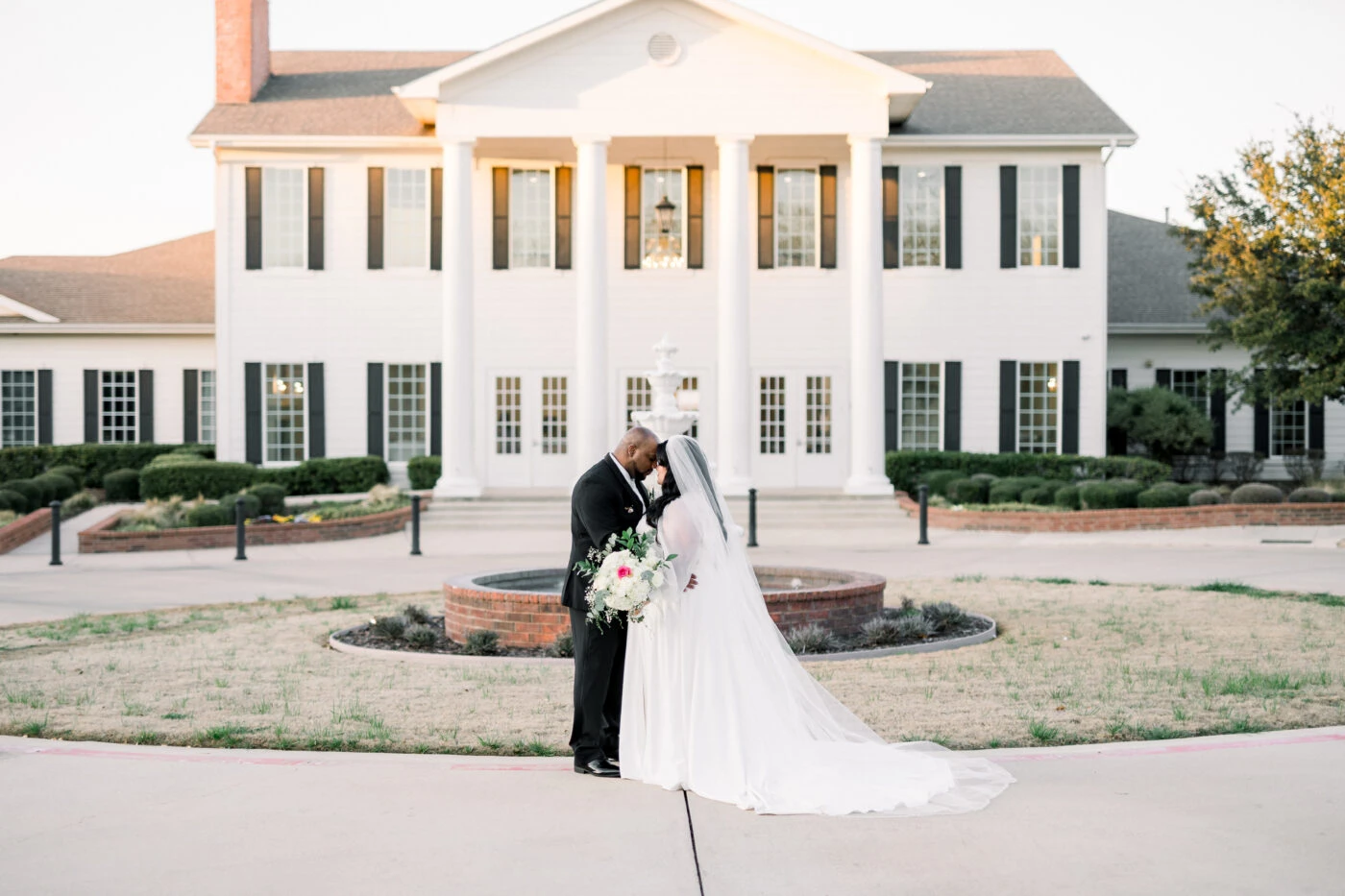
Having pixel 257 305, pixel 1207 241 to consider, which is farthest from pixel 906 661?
pixel 257 305

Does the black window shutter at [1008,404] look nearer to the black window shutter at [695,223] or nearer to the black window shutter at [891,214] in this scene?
the black window shutter at [891,214]

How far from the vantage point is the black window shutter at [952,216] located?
28.4 meters

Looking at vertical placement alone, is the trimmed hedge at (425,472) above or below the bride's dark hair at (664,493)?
below

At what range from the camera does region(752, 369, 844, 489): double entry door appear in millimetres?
28656

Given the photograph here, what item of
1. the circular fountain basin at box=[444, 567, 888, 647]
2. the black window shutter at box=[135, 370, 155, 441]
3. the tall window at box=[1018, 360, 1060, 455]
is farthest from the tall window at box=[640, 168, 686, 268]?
the circular fountain basin at box=[444, 567, 888, 647]

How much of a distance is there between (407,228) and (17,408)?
981 cm

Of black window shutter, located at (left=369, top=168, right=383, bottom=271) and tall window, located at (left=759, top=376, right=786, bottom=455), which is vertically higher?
black window shutter, located at (left=369, top=168, right=383, bottom=271)

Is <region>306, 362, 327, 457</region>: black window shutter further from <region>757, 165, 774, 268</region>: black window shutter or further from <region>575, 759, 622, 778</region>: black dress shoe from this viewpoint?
<region>575, 759, 622, 778</region>: black dress shoe

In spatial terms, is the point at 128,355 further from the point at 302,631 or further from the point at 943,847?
the point at 943,847

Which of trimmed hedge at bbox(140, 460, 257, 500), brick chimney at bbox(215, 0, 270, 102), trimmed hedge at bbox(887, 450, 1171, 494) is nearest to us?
trimmed hedge at bbox(140, 460, 257, 500)

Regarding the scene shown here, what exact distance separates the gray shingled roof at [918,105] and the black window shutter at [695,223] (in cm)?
411

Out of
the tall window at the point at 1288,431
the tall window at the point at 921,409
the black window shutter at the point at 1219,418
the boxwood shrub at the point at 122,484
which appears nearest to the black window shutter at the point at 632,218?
the tall window at the point at 921,409

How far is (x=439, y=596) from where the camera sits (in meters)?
14.6

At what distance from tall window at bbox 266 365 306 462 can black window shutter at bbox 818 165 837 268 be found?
10717mm
